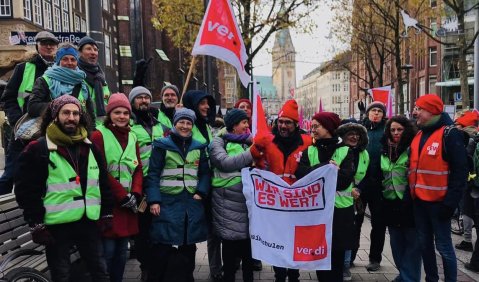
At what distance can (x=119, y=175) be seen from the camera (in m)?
4.29

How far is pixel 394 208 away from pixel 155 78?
28089 mm

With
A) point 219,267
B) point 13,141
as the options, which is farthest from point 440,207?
point 13,141

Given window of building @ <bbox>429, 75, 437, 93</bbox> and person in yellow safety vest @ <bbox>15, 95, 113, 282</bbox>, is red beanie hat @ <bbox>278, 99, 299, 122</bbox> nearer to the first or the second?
person in yellow safety vest @ <bbox>15, 95, 113, 282</bbox>

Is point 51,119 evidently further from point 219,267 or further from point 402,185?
point 402,185

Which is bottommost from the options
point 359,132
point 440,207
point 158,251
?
point 158,251

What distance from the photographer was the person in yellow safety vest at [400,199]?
15.8 feet

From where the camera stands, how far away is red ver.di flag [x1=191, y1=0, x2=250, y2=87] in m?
5.83

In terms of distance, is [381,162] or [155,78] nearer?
[381,162]

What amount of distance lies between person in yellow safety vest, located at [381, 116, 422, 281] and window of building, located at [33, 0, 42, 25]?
2324 centimetres

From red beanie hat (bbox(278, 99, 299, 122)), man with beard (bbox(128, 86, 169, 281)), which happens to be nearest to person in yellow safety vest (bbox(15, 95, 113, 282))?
man with beard (bbox(128, 86, 169, 281))

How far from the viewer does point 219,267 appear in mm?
5344

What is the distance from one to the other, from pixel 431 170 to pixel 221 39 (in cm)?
307

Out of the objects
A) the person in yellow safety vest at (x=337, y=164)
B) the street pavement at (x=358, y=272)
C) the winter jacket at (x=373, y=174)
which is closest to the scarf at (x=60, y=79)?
the street pavement at (x=358, y=272)

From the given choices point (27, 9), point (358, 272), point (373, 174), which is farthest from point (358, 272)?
point (27, 9)
